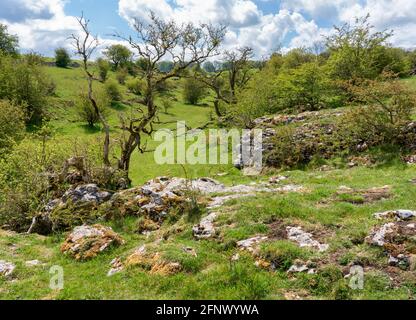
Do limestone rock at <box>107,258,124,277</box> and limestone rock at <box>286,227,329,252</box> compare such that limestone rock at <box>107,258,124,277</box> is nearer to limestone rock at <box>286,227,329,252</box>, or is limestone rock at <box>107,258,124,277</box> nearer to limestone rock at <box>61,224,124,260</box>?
limestone rock at <box>61,224,124,260</box>

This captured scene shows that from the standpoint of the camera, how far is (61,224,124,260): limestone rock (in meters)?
12.1

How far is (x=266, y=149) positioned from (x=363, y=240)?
48.7ft

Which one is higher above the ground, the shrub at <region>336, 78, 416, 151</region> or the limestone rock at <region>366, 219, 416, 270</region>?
the shrub at <region>336, 78, 416, 151</region>

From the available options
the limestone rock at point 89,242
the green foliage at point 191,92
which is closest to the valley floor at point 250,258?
the limestone rock at point 89,242

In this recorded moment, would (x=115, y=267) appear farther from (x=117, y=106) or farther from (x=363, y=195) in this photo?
(x=117, y=106)

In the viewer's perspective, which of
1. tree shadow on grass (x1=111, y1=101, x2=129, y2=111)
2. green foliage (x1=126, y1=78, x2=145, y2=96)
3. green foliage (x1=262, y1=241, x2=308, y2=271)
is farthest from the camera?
green foliage (x1=126, y1=78, x2=145, y2=96)

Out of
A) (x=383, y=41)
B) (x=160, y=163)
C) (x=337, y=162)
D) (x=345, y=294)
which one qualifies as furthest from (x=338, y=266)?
(x=383, y=41)

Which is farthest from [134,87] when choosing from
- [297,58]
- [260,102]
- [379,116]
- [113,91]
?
[379,116]

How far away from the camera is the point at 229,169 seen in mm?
24953

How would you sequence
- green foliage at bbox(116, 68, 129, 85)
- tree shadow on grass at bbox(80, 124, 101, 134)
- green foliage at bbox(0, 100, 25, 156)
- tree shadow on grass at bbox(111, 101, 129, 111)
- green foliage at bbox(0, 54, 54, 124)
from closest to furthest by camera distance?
green foliage at bbox(0, 100, 25, 156), green foliage at bbox(0, 54, 54, 124), tree shadow on grass at bbox(80, 124, 101, 134), tree shadow on grass at bbox(111, 101, 129, 111), green foliage at bbox(116, 68, 129, 85)

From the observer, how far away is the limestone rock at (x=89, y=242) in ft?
39.8

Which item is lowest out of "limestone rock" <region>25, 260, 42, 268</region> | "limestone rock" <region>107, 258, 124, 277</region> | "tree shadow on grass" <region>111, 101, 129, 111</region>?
"limestone rock" <region>25, 260, 42, 268</region>

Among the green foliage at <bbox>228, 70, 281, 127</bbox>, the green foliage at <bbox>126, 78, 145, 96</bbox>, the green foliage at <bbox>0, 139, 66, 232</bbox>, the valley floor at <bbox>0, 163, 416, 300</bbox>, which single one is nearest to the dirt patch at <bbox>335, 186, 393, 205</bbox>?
the valley floor at <bbox>0, 163, 416, 300</bbox>

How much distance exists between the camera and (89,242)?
1249 centimetres
